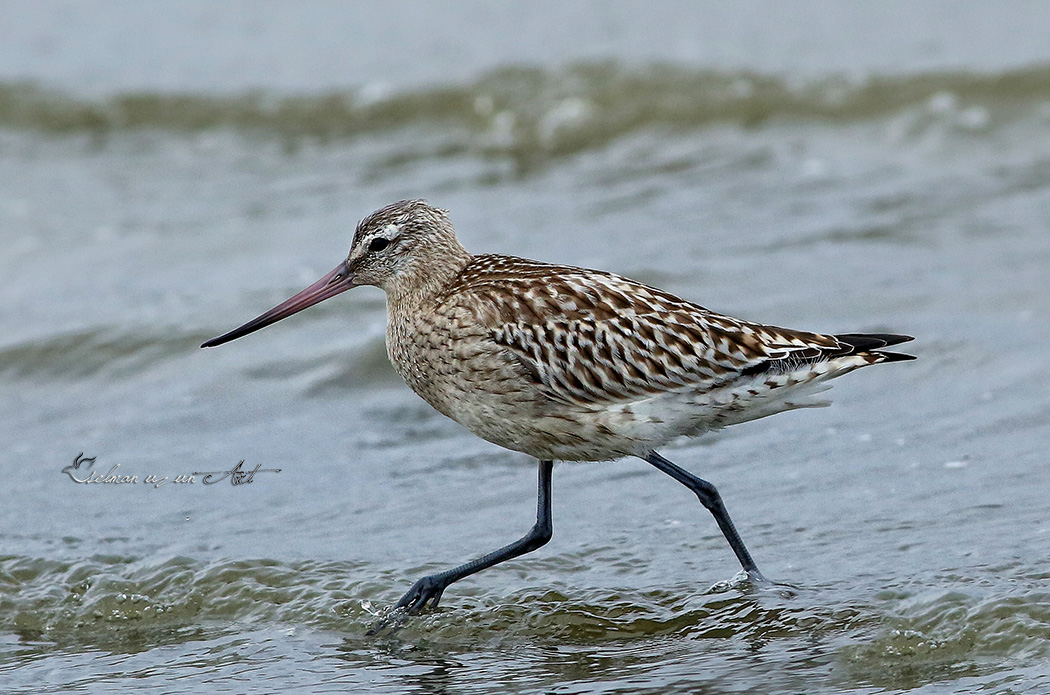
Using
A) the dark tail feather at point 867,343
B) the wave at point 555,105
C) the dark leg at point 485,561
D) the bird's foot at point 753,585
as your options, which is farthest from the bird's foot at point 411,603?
the wave at point 555,105

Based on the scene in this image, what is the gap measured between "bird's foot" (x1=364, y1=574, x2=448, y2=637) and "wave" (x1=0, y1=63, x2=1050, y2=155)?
803 cm

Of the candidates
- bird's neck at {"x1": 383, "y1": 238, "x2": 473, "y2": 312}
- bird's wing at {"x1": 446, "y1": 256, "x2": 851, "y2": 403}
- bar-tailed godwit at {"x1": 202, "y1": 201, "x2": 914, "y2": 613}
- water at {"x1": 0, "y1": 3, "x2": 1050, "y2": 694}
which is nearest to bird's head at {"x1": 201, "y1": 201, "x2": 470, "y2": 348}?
bird's neck at {"x1": 383, "y1": 238, "x2": 473, "y2": 312}

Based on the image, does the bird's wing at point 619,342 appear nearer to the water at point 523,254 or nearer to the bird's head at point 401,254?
the bird's head at point 401,254

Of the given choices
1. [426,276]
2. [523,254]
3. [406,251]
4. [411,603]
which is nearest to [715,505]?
[411,603]

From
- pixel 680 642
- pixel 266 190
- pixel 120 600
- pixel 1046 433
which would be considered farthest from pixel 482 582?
pixel 266 190

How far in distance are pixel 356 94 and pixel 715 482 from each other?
881cm

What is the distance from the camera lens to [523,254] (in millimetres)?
11492

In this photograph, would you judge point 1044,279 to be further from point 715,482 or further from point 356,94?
point 356,94

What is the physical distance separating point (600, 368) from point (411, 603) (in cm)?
128

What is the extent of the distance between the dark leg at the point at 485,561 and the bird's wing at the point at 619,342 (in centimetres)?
58

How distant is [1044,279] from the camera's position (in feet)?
33.1

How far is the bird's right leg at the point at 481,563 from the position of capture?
6664 millimetres

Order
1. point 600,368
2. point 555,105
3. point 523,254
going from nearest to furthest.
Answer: point 600,368
point 523,254
point 555,105

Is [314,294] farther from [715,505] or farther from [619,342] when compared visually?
[715,505]
